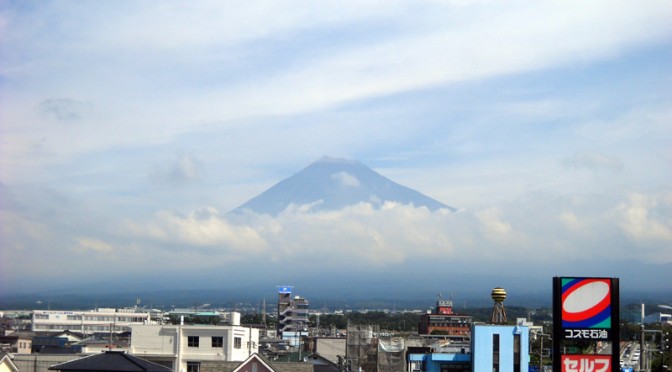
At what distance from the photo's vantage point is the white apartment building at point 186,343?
5256 centimetres

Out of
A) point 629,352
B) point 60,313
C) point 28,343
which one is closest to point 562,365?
point 28,343

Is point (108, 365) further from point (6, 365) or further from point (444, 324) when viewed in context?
point (444, 324)

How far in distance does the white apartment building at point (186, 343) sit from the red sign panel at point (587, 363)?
27.7m

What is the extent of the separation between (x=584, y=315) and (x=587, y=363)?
4.45 feet

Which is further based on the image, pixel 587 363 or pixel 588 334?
pixel 587 363

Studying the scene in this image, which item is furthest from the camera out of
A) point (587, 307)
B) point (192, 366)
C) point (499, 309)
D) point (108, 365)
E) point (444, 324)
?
point (444, 324)

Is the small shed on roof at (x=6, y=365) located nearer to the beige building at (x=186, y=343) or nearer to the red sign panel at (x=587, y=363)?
the beige building at (x=186, y=343)

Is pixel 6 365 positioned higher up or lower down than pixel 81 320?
higher up

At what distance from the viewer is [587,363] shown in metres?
27.9

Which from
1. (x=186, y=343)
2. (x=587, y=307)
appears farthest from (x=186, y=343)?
(x=587, y=307)

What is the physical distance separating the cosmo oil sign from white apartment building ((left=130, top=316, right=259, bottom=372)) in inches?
1097

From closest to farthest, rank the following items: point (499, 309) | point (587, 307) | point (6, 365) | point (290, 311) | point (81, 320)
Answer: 1. point (587, 307)
2. point (6, 365)
3. point (499, 309)
4. point (81, 320)
5. point (290, 311)

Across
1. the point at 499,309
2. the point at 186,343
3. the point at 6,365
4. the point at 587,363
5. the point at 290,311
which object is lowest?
the point at 290,311

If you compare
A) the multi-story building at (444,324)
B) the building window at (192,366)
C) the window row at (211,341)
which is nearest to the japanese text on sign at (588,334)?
the window row at (211,341)
